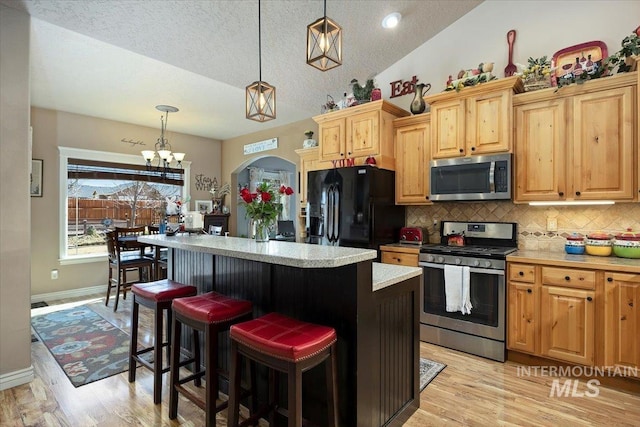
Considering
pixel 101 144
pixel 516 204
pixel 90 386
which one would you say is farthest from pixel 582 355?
pixel 101 144

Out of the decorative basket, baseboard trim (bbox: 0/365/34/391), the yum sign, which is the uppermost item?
the yum sign

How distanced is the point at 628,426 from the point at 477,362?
1.03m

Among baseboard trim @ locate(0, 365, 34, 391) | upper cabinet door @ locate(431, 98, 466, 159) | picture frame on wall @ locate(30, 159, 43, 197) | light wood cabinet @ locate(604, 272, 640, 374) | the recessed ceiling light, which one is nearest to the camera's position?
light wood cabinet @ locate(604, 272, 640, 374)

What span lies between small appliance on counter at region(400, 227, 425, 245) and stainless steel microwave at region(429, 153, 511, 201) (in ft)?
1.41

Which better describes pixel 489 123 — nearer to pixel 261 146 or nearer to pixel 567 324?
pixel 567 324

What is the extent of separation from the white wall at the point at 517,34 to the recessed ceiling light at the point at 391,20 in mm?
632

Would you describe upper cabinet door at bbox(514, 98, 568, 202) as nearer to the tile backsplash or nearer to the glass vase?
the tile backsplash

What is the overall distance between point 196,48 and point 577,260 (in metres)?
4.11

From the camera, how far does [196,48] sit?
3492 millimetres

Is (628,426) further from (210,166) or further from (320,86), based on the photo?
(210,166)

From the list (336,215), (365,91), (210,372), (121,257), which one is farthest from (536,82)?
(121,257)

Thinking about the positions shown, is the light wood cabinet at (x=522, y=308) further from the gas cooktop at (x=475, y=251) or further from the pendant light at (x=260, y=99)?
the pendant light at (x=260, y=99)

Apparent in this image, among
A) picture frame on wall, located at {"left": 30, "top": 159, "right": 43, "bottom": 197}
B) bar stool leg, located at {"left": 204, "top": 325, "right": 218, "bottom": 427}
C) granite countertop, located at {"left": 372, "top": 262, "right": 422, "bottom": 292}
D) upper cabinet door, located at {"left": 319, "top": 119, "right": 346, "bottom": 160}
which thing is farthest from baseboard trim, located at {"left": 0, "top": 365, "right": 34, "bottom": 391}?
upper cabinet door, located at {"left": 319, "top": 119, "right": 346, "bottom": 160}

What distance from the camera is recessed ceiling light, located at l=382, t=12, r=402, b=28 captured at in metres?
3.50
